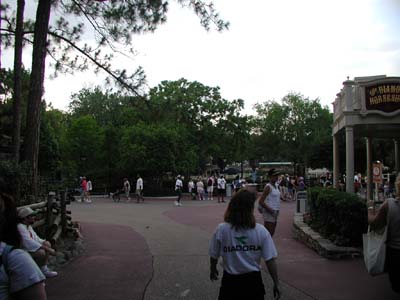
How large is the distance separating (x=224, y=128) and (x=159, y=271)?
36.1 meters

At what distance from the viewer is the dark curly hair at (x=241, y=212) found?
409cm

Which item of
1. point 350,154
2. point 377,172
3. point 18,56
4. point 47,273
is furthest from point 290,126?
point 47,273

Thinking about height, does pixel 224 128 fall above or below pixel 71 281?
above

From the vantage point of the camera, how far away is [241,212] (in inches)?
162

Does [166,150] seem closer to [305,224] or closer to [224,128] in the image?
[224,128]

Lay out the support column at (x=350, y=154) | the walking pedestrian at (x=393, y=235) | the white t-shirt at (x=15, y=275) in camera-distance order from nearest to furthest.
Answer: the white t-shirt at (x=15, y=275) → the walking pedestrian at (x=393, y=235) → the support column at (x=350, y=154)

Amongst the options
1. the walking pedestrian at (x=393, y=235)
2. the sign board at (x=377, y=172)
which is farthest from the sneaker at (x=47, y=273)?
the sign board at (x=377, y=172)

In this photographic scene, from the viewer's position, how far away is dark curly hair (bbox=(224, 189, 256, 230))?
409 centimetres

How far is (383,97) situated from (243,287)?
1090 cm

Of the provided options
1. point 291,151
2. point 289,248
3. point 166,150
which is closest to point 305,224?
point 289,248

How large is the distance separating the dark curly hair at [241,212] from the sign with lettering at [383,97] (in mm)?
10302

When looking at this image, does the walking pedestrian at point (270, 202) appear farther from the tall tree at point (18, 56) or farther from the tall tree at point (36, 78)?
the tall tree at point (18, 56)

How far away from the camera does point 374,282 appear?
7.16 meters

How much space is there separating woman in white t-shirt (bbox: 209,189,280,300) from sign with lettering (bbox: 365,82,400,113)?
10383 millimetres
